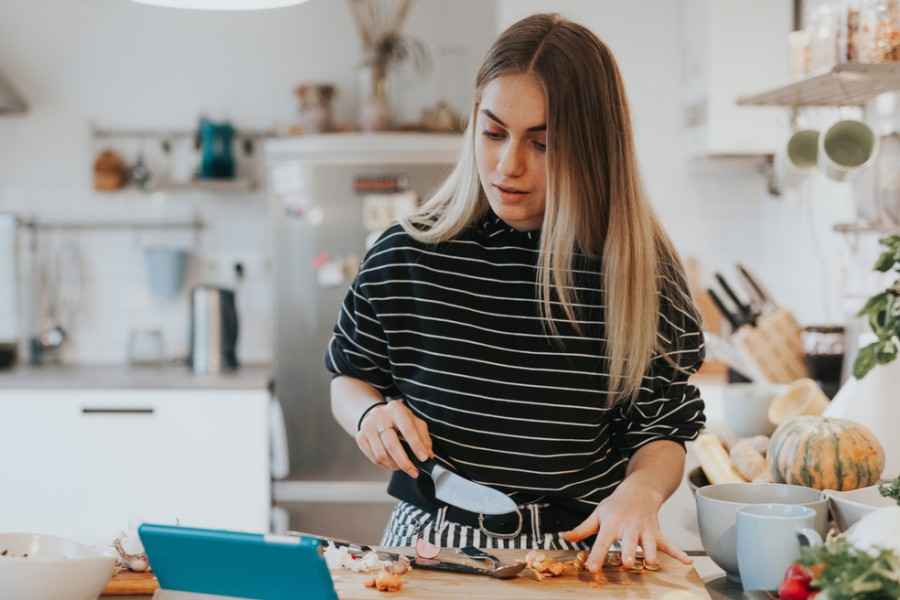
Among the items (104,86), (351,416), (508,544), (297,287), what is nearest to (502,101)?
(351,416)

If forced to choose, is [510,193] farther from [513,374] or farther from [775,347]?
[775,347]

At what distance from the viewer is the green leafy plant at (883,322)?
1.03 m

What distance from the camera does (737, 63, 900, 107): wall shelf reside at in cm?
179

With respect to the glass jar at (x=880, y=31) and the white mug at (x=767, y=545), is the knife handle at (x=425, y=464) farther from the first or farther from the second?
the glass jar at (x=880, y=31)

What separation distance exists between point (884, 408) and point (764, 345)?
3.22ft

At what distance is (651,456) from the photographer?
1380 mm

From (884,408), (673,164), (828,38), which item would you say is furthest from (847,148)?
(673,164)

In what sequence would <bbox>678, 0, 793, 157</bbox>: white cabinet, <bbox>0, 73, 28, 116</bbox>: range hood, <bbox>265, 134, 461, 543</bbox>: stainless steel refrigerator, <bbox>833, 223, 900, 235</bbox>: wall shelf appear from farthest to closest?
<bbox>0, 73, 28, 116</bbox>: range hood
<bbox>265, 134, 461, 543</bbox>: stainless steel refrigerator
<bbox>678, 0, 793, 157</bbox>: white cabinet
<bbox>833, 223, 900, 235</bbox>: wall shelf

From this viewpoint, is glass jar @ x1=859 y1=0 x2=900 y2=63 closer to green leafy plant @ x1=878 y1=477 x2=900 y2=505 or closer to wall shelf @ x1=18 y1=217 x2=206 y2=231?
green leafy plant @ x1=878 y1=477 x2=900 y2=505

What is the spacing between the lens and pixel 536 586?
44.4 inches

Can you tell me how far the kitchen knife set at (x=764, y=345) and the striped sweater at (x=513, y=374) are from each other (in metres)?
1.20

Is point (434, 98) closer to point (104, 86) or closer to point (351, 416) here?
point (104, 86)

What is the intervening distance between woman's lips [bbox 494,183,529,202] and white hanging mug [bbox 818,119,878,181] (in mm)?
978

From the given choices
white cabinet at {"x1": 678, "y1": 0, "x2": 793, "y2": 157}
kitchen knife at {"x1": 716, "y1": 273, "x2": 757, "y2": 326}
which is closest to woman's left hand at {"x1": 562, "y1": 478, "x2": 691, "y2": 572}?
kitchen knife at {"x1": 716, "y1": 273, "x2": 757, "y2": 326}
